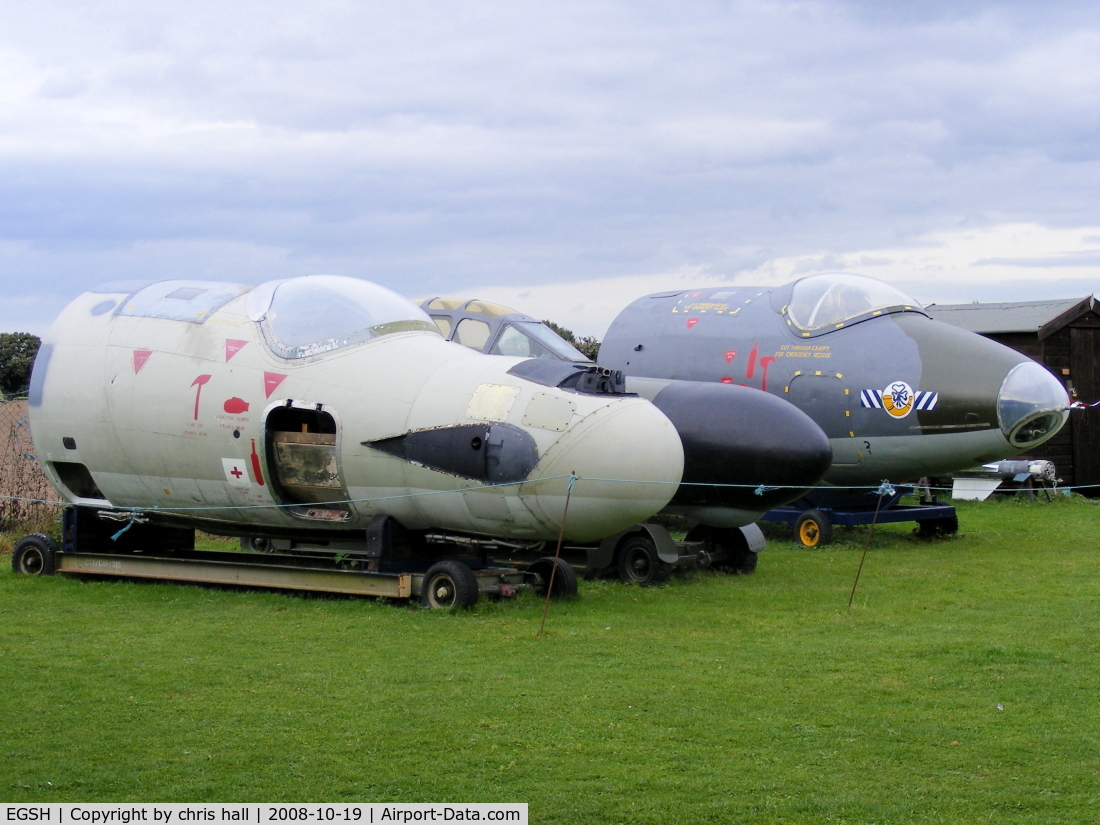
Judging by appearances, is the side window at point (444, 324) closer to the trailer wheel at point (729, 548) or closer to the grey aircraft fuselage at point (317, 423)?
the grey aircraft fuselage at point (317, 423)

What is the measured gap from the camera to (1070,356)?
2298cm

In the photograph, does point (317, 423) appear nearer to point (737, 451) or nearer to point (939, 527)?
point (737, 451)

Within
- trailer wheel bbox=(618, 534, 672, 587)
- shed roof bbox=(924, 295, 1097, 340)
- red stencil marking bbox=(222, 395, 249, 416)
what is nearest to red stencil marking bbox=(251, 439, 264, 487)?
red stencil marking bbox=(222, 395, 249, 416)

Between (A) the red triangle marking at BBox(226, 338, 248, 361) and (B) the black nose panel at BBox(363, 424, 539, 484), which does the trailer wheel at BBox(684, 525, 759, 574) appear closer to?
(B) the black nose panel at BBox(363, 424, 539, 484)

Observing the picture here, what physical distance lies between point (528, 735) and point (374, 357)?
4.94 metres

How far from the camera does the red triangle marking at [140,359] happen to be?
1078 cm

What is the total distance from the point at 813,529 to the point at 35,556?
941cm

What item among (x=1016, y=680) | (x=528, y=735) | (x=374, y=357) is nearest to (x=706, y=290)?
(x=374, y=357)

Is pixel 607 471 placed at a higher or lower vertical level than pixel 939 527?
higher

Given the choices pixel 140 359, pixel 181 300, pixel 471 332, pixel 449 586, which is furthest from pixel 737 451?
pixel 140 359

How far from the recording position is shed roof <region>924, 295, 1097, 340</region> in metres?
22.6

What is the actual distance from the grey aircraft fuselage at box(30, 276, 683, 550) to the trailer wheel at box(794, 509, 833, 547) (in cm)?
594

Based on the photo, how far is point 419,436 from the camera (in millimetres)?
9680

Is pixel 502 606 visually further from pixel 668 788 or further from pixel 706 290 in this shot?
pixel 706 290
